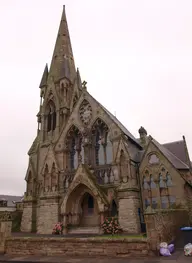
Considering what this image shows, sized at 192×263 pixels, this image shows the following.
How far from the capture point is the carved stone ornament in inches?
973

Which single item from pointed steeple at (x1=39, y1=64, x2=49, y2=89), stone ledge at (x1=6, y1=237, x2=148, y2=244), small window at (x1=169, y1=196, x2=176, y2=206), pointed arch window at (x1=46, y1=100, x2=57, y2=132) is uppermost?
pointed steeple at (x1=39, y1=64, x2=49, y2=89)

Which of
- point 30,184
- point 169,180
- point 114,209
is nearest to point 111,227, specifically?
point 114,209

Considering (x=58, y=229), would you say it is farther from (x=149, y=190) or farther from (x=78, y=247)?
(x=78, y=247)

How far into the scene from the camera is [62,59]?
36031mm

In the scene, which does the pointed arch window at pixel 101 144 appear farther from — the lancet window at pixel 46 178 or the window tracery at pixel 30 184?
the window tracery at pixel 30 184

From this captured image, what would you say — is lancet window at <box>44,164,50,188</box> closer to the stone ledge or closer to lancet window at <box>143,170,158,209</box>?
lancet window at <box>143,170,158,209</box>

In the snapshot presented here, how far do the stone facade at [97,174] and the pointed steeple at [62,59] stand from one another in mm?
6274

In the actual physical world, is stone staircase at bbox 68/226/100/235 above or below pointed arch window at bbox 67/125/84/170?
below

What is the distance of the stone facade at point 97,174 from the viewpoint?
1916cm

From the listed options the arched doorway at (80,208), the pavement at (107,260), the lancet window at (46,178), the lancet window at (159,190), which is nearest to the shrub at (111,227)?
the arched doorway at (80,208)

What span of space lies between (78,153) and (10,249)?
12.7 metres

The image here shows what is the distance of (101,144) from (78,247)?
12.8 m

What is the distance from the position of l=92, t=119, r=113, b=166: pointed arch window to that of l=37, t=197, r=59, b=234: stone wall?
234 inches

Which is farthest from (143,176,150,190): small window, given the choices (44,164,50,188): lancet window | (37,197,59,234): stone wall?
(44,164,50,188): lancet window
